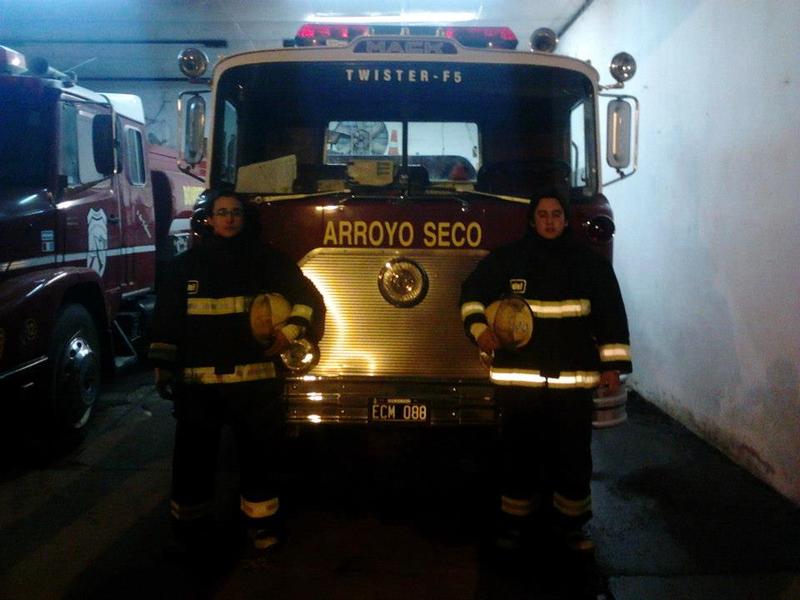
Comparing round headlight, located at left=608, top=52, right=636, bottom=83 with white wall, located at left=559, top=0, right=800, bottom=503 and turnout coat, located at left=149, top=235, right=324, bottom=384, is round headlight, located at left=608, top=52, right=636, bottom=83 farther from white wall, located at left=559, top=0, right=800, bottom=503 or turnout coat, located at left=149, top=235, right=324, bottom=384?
turnout coat, located at left=149, top=235, right=324, bottom=384

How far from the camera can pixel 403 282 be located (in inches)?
159

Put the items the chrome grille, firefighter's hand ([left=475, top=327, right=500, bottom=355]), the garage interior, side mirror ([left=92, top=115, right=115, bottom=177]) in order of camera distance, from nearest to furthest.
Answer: firefighter's hand ([left=475, top=327, right=500, bottom=355]) < the garage interior < the chrome grille < side mirror ([left=92, top=115, right=115, bottom=177])

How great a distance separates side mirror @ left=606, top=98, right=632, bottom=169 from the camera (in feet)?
15.4

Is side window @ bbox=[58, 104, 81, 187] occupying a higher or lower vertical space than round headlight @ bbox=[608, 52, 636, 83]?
lower

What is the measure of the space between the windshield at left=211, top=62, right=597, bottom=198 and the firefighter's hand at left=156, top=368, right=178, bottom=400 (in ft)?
4.04

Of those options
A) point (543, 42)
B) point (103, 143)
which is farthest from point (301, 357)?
point (103, 143)

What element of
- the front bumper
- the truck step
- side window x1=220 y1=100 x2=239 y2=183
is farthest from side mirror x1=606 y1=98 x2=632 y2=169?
the truck step

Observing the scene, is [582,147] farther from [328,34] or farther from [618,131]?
[328,34]

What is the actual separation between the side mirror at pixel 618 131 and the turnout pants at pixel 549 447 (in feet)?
5.72

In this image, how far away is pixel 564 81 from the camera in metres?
4.45

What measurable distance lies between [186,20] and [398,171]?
739 centimetres

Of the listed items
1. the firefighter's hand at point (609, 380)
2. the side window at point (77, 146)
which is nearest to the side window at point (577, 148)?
the firefighter's hand at point (609, 380)

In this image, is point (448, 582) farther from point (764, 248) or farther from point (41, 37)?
point (41, 37)

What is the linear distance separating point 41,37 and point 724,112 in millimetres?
9857
